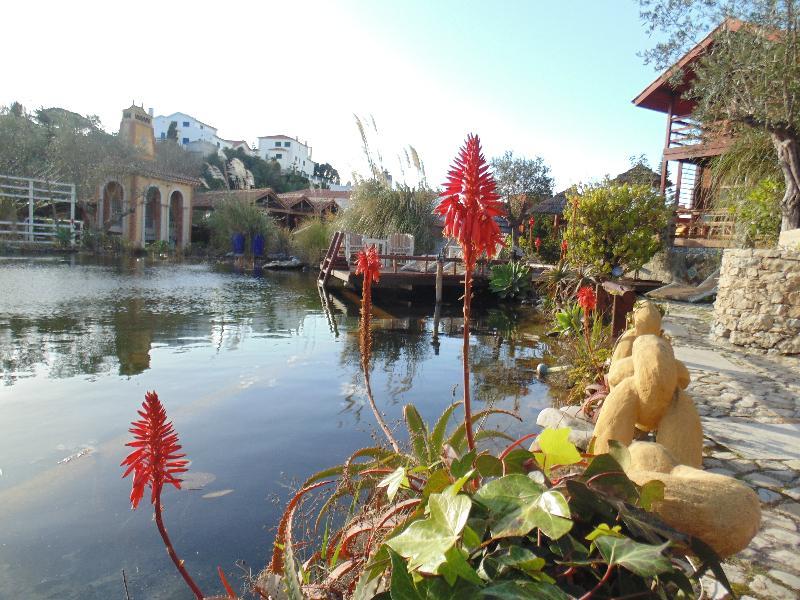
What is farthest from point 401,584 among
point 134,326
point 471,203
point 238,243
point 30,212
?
point 30,212

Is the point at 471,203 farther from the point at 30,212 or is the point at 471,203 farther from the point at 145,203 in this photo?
the point at 145,203

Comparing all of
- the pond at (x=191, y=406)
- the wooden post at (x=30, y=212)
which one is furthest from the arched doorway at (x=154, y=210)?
the pond at (x=191, y=406)

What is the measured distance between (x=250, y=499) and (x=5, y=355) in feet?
15.6

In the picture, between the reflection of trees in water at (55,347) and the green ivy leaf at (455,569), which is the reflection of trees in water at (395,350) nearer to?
the reflection of trees in water at (55,347)

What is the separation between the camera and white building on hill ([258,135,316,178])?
2916 inches

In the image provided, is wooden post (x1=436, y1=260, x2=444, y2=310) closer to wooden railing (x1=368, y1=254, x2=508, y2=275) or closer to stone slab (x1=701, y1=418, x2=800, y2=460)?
wooden railing (x1=368, y1=254, x2=508, y2=275)

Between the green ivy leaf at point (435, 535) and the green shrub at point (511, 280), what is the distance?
12.4m

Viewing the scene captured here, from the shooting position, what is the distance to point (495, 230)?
4.18 feet

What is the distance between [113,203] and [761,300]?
29343 mm

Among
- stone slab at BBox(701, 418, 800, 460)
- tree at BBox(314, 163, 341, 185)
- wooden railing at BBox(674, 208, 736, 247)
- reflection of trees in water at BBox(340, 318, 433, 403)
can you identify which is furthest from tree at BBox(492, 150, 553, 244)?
tree at BBox(314, 163, 341, 185)

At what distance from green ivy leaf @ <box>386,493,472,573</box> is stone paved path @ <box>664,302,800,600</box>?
1482mm

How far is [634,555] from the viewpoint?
834mm

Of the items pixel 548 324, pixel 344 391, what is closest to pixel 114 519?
pixel 344 391

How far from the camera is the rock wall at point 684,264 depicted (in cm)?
1254
